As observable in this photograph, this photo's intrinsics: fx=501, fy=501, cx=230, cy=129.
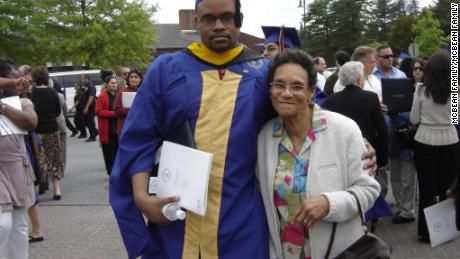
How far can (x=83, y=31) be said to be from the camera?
108 ft

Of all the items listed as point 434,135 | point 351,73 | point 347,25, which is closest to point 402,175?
point 434,135

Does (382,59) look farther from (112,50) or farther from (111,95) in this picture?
(112,50)

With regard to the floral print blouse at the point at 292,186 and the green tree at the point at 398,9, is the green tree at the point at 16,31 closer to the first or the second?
the floral print blouse at the point at 292,186

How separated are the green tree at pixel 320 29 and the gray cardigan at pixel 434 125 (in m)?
61.3

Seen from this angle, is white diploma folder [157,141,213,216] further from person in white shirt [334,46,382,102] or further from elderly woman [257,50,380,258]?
person in white shirt [334,46,382,102]

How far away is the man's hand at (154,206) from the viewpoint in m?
2.14

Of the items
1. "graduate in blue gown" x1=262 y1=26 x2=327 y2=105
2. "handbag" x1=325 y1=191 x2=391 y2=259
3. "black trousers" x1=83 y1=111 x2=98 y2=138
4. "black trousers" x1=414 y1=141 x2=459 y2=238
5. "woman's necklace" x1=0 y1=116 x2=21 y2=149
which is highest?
"graduate in blue gown" x1=262 y1=26 x2=327 y2=105

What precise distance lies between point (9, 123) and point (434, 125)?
4.12m

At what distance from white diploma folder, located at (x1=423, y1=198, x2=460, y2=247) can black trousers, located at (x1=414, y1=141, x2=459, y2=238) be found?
1.88 m

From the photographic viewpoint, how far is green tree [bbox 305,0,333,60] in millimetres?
65625

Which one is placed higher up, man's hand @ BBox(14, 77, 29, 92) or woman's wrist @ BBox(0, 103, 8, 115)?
man's hand @ BBox(14, 77, 29, 92)

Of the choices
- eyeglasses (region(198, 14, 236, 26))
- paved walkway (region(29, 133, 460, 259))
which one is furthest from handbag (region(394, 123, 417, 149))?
eyeglasses (region(198, 14, 236, 26))

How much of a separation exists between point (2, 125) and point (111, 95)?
4348mm

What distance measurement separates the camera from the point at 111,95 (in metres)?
8.52
